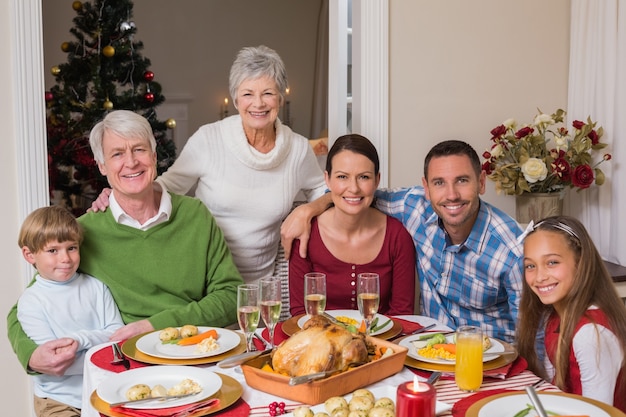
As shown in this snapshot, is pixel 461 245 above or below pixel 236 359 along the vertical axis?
above

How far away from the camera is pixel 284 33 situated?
288 inches

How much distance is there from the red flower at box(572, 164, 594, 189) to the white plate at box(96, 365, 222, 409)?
6.71 feet

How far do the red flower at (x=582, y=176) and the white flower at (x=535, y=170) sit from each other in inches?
5.2

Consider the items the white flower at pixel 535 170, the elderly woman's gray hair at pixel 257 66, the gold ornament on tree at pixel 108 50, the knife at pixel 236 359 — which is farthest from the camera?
the gold ornament on tree at pixel 108 50

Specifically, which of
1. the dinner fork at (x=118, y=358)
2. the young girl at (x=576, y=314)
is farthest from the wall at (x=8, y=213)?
the young girl at (x=576, y=314)

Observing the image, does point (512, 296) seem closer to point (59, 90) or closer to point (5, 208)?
point (5, 208)

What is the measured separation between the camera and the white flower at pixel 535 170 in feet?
9.75

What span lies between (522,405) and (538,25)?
242 cm

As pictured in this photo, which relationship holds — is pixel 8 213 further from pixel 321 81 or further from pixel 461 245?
pixel 321 81

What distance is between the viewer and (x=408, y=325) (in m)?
1.98

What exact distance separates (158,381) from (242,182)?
1255 millimetres

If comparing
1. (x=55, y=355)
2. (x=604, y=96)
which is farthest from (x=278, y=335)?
(x=604, y=96)

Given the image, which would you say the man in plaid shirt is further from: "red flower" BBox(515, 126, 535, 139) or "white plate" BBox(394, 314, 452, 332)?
"red flower" BBox(515, 126, 535, 139)

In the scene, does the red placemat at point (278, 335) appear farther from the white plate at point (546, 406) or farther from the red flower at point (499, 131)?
the red flower at point (499, 131)
